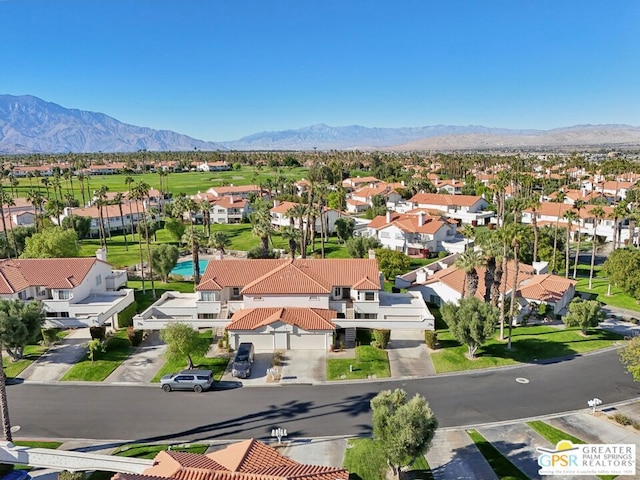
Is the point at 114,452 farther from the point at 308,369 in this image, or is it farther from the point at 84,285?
the point at 84,285

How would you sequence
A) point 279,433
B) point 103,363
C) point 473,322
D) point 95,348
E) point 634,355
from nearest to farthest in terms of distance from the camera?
point 279,433
point 634,355
point 473,322
point 103,363
point 95,348

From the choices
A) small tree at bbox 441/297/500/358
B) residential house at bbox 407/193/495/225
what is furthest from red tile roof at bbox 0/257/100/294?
residential house at bbox 407/193/495/225

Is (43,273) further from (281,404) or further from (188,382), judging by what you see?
(281,404)

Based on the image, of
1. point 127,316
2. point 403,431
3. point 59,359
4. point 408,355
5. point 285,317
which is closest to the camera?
point 403,431

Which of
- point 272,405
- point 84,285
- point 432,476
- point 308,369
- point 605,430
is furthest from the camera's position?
point 84,285

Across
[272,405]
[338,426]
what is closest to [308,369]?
[272,405]

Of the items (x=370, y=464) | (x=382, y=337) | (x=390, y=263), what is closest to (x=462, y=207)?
(x=390, y=263)
